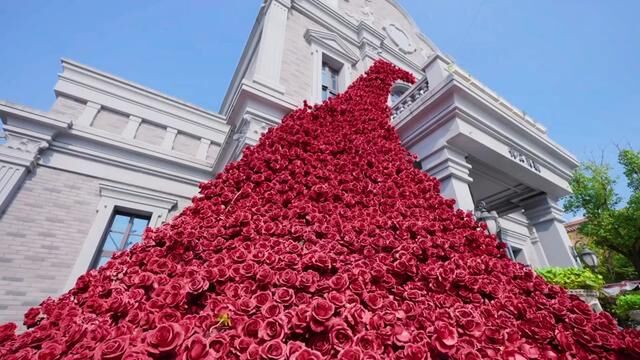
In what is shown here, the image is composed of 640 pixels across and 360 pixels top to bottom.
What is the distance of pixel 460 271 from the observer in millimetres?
2475

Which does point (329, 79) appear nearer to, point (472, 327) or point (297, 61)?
point (297, 61)

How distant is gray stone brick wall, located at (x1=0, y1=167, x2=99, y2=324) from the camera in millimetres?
5422

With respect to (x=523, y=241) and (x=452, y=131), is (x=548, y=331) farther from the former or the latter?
(x=523, y=241)

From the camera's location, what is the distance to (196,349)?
1.40 meters

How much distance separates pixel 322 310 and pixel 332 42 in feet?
32.6

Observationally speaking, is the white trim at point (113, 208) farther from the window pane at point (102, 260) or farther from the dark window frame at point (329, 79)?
the dark window frame at point (329, 79)

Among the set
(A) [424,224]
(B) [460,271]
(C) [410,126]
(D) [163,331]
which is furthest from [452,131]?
(D) [163,331]

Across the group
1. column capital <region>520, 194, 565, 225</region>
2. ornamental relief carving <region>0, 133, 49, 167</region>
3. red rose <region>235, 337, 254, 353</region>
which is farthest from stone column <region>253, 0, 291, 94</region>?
column capital <region>520, 194, 565, 225</region>

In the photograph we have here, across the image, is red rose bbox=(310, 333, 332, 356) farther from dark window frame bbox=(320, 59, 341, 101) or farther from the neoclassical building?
dark window frame bbox=(320, 59, 341, 101)

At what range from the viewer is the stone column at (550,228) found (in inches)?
199

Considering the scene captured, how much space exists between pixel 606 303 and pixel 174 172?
1353 cm

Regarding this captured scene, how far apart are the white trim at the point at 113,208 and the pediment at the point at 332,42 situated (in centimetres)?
708

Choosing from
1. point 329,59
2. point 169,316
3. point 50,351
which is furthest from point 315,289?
point 329,59

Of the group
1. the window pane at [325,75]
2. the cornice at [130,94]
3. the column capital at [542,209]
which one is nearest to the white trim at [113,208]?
the cornice at [130,94]
